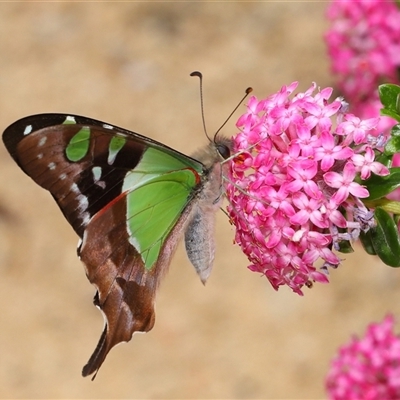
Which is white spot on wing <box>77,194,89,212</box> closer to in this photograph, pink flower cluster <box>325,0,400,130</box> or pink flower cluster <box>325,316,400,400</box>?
pink flower cluster <box>325,316,400,400</box>

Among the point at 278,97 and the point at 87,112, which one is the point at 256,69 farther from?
the point at 278,97

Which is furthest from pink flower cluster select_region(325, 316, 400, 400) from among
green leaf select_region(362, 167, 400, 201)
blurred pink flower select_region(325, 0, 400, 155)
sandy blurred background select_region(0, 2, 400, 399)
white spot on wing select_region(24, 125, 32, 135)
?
sandy blurred background select_region(0, 2, 400, 399)

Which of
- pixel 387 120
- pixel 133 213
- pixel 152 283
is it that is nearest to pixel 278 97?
pixel 133 213

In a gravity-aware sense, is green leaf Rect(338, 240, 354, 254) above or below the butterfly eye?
below

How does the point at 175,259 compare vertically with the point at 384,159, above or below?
below

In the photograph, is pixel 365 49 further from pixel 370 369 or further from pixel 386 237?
pixel 386 237

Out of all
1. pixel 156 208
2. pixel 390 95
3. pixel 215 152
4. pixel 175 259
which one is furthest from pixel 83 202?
pixel 175 259

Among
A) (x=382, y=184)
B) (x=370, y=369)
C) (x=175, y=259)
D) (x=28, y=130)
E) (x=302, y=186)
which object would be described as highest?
(x=28, y=130)
